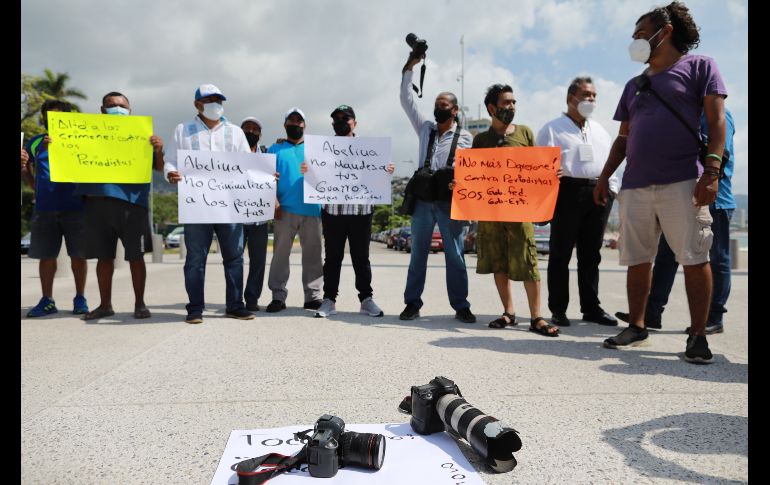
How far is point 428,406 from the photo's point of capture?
1.80m

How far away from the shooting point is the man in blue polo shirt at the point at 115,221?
14.7 ft

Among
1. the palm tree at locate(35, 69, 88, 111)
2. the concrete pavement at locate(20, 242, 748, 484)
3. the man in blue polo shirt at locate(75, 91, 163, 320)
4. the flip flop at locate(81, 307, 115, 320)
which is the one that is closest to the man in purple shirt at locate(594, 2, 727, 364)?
the concrete pavement at locate(20, 242, 748, 484)

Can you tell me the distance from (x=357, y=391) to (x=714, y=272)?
129 inches

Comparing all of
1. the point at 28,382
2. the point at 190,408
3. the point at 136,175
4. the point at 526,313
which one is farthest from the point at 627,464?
the point at 136,175

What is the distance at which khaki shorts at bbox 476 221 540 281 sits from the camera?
389cm

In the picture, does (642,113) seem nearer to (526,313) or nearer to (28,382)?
(526,313)

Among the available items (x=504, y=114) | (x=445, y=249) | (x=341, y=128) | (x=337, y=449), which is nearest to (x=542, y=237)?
(x=445, y=249)

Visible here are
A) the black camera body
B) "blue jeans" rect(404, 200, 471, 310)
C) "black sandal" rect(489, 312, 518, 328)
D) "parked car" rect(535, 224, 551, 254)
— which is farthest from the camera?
"parked car" rect(535, 224, 551, 254)

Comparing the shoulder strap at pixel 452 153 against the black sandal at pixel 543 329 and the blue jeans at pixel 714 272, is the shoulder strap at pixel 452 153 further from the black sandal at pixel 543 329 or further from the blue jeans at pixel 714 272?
the blue jeans at pixel 714 272

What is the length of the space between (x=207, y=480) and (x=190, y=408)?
2.26ft

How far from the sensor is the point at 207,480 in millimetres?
1529

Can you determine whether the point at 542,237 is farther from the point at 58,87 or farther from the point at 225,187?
the point at 58,87

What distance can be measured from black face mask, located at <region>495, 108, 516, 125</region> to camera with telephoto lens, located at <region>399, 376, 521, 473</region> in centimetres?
275

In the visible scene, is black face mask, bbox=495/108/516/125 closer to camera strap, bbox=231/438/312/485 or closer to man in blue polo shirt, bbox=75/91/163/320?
man in blue polo shirt, bbox=75/91/163/320
